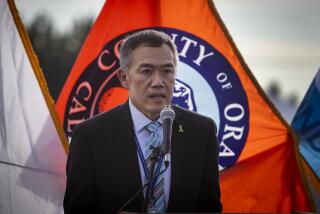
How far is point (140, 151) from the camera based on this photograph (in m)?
4.46

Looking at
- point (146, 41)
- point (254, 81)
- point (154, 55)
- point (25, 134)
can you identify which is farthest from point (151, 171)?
point (254, 81)

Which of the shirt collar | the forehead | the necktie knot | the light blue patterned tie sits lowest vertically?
the light blue patterned tie

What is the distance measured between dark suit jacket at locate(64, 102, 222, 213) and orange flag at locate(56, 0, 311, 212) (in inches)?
107

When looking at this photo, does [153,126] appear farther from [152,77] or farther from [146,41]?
[146,41]

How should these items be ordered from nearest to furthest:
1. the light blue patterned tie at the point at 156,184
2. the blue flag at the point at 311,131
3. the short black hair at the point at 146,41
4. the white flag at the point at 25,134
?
the light blue patterned tie at the point at 156,184 < the short black hair at the point at 146,41 < the white flag at the point at 25,134 < the blue flag at the point at 311,131

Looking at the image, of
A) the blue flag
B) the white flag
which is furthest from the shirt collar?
the blue flag

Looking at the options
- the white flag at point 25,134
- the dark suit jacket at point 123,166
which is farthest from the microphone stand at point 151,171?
the white flag at point 25,134

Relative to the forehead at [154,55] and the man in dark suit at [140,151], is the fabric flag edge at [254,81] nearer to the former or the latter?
the man in dark suit at [140,151]

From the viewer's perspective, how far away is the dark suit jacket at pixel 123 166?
4383mm

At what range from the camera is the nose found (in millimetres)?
4352

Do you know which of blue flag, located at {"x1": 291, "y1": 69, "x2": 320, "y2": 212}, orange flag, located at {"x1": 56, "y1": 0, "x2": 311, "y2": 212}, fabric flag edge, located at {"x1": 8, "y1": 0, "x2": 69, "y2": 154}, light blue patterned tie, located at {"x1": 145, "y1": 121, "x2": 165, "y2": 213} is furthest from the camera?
blue flag, located at {"x1": 291, "y1": 69, "x2": 320, "y2": 212}

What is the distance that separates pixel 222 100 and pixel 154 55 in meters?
3.05

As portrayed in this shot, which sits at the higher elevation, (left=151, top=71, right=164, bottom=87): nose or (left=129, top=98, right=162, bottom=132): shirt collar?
(left=151, top=71, right=164, bottom=87): nose

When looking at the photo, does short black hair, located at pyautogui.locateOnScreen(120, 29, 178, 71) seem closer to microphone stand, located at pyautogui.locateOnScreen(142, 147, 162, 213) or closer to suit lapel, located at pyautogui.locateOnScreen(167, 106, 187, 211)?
suit lapel, located at pyautogui.locateOnScreen(167, 106, 187, 211)
